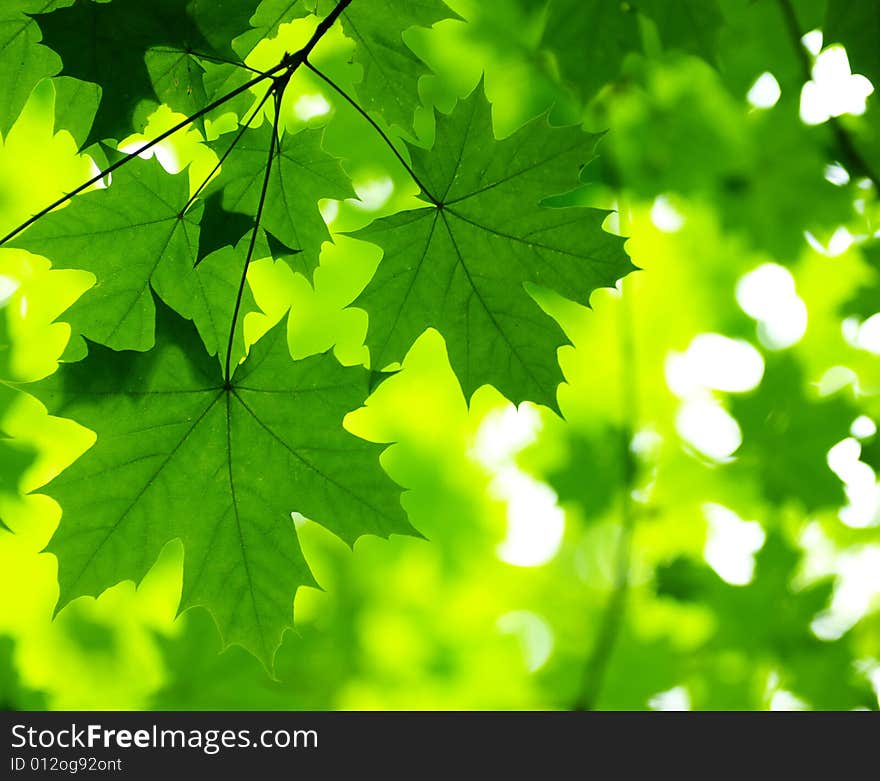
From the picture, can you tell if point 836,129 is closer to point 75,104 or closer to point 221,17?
point 221,17

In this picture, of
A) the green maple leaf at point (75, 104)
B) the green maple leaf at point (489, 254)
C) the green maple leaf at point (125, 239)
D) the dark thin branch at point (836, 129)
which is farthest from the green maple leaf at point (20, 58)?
the dark thin branch at point (836, 129)

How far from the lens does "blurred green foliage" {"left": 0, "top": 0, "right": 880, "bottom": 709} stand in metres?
3.81

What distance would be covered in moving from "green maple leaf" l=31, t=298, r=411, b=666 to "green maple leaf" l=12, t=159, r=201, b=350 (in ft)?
0.65

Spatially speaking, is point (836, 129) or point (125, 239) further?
point (836, 129)

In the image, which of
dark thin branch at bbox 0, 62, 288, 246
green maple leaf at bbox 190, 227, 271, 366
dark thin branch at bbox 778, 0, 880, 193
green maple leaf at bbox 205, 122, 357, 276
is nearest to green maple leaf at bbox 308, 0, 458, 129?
green maple leaf at bbox 205, 122, 357, 276

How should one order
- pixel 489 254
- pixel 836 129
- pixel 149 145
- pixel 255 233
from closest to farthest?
pixel 149 145, pixel 255 233, pixel 489 254, pixel 836 129

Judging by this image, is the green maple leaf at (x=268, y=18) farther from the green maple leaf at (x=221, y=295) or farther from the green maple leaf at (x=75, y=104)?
the green maple leaf at (x=221, y=295)

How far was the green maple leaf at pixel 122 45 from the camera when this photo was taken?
6.15 ft

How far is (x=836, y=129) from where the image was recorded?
10.7 feet

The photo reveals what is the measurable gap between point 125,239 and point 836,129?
9.01 ft

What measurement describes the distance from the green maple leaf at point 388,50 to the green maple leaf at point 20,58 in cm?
74

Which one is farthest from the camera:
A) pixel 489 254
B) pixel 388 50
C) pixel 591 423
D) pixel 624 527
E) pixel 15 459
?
pixel 591 423

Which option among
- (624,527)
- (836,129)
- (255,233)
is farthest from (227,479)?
(836,129)
